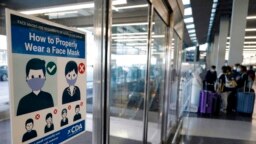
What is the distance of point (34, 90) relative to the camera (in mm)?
813

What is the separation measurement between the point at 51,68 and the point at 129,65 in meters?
2.17

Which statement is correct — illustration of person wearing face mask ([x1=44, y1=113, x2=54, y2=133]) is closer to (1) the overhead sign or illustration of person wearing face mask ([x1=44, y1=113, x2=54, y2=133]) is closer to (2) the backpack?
(1) the overhead sign

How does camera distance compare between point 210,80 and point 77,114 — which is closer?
point 77,114

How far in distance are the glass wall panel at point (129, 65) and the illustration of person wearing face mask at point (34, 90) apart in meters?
Answer: 0.85

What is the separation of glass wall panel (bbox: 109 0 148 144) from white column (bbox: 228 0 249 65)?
16.2ft

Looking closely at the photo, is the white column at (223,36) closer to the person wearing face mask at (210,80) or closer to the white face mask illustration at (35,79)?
the person wearing face mask at (210,80)

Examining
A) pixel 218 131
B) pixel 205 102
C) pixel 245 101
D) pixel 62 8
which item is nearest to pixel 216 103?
pixel 205 102

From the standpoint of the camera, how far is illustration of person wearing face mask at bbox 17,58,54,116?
2.55ft

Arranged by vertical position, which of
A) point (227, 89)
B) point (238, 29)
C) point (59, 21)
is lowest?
point (227, 89)

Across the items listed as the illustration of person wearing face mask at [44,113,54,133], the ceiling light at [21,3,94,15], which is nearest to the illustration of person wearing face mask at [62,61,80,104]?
the illustration of person wearing face mask at [44,113,54,133]

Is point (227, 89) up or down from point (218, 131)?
up

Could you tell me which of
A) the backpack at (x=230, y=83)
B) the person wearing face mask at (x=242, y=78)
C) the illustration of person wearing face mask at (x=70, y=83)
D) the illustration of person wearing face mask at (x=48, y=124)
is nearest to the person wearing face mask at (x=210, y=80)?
the backpack at (x=230, y=83)

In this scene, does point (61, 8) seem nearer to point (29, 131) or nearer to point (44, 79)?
point (44, 79)

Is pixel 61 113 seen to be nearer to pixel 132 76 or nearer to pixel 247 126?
pixel 132 76
